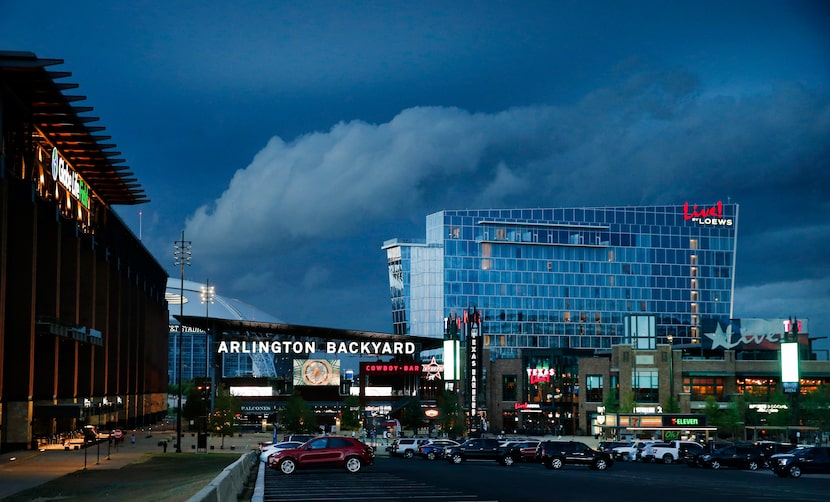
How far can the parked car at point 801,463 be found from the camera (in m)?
53.9

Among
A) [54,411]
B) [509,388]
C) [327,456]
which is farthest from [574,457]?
[509,388]

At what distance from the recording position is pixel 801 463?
5391cm

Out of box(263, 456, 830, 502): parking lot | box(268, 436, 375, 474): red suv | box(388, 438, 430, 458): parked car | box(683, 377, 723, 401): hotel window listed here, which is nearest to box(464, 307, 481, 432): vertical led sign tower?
box(683, 377, 723, 401): hotel window

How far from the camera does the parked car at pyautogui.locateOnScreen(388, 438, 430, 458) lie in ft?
270

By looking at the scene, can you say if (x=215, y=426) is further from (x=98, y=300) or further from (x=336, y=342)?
(x=336, y=342)

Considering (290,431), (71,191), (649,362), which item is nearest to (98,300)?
(71,191)

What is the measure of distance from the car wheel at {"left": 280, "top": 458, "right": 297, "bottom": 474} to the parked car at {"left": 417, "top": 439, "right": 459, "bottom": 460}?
30.6 metres

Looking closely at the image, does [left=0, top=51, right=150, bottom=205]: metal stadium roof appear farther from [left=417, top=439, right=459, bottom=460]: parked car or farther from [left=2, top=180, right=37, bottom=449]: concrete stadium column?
[left=417, top=439, right=459, bottom=460]: parked car

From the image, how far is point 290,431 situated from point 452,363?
22874 millimetres

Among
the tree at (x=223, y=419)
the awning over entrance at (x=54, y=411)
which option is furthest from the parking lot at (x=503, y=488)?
the tree at (x=223, y=419)

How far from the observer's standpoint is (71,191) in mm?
97875

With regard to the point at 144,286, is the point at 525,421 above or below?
below

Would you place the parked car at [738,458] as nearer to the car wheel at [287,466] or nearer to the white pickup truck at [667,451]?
the white pickup truck at [667,451]

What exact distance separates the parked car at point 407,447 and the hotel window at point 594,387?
204 feet
